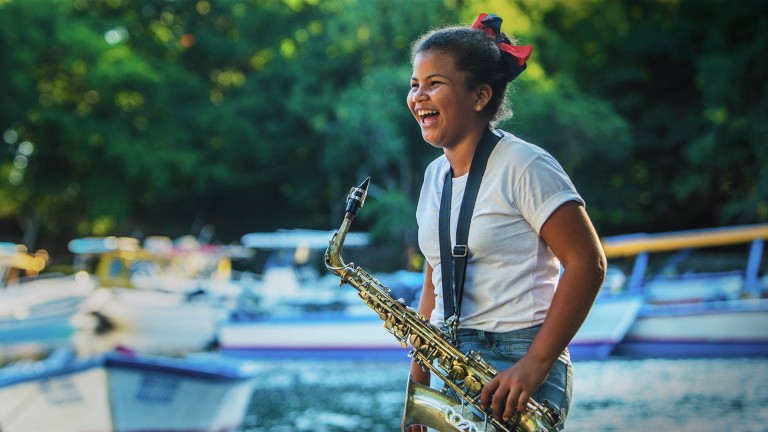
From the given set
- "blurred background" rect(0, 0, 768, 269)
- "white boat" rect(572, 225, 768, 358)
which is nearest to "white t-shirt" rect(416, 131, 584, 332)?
"white boat" rect(572, 225, 768, 358)

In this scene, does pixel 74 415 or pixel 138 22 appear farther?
pixel 138 22

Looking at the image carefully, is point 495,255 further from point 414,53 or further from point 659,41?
point 659,41

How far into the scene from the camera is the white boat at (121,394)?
29.5 feet

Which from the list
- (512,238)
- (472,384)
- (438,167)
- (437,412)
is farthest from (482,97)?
(437,412)

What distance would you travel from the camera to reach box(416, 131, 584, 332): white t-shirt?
2.52 m

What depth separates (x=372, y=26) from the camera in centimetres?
3384

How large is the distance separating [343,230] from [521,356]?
0.68 metres

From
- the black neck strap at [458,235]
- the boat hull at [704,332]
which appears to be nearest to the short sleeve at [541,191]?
the black neck strap at [458,235]

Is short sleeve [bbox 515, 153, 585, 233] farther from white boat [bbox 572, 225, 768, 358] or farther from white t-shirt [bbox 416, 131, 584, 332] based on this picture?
white boat [bbox 572, 225, 768, 358]

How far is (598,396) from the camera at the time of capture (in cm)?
1406

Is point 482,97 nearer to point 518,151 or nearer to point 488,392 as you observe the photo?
point 518,151

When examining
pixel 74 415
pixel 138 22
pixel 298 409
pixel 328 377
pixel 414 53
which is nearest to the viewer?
pixel 414 53

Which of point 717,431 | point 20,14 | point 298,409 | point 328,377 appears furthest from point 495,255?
point 20,14

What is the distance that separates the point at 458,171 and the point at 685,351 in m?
16.3
